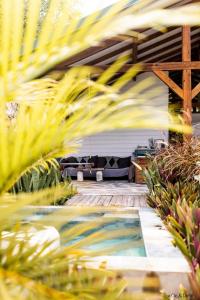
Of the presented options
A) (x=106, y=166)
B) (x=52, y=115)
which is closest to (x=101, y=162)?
(x=106, y=166)

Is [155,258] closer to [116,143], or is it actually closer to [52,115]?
[52,115]

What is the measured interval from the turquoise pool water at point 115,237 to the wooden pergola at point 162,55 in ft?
6.63

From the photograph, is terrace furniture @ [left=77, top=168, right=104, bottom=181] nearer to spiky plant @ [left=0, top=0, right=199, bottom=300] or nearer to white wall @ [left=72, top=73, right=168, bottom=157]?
white wall @ [left=72, top=73, right=168, bottom=157]

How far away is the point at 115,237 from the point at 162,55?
12486 millimetres

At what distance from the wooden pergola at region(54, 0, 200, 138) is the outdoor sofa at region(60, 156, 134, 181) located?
9.92 feet

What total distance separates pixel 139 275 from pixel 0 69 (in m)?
2.40

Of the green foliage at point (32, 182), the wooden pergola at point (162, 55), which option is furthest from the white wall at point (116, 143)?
the green foliage at point (32, 182)

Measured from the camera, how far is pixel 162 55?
12797mm

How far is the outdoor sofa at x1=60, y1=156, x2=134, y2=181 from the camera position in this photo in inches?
458

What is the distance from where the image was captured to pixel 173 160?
602 cm

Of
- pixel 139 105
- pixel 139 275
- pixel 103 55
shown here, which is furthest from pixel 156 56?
pixel 139 105

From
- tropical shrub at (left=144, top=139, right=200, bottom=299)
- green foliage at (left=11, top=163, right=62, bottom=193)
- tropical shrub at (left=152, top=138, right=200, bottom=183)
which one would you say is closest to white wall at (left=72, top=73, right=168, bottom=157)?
tropical shrub at (left=144, top=139, right=200, bottom=299)

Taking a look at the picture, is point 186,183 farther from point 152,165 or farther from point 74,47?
point 74,47

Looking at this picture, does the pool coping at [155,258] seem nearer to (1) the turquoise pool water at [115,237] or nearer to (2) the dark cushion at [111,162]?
(1) the turquoise pool water at [115,237]
